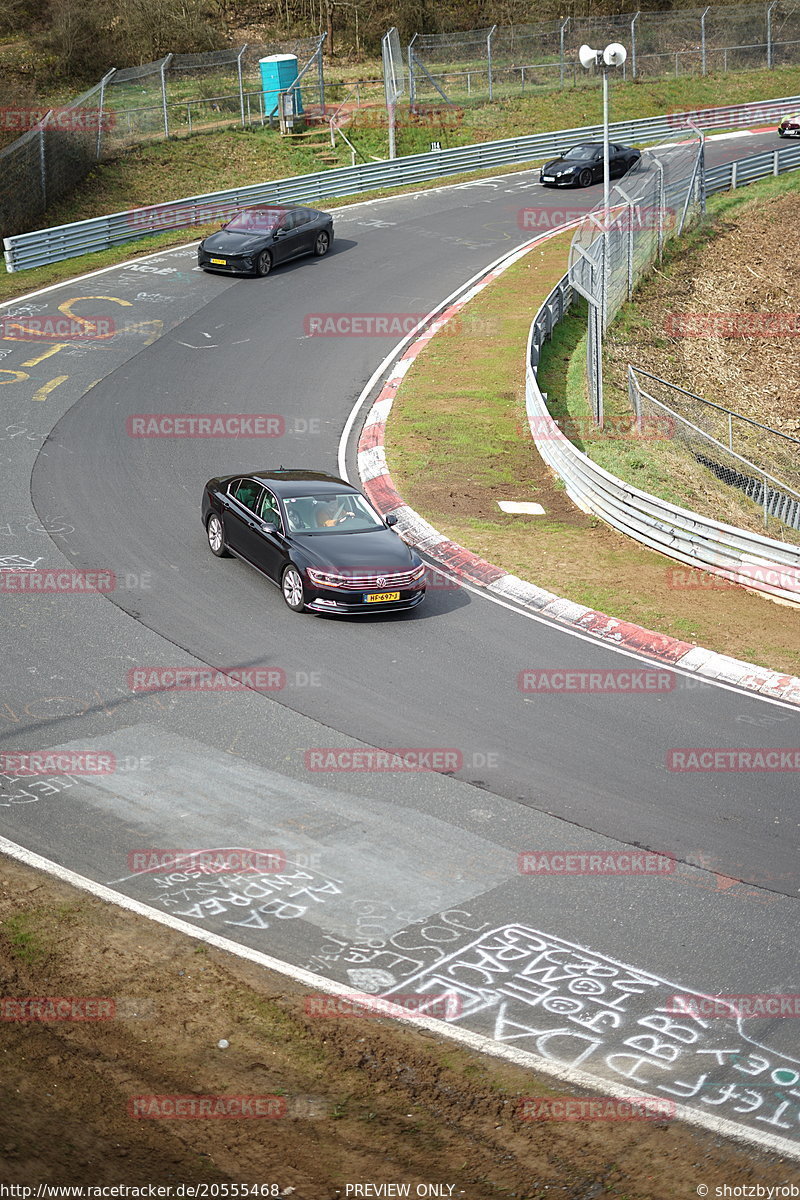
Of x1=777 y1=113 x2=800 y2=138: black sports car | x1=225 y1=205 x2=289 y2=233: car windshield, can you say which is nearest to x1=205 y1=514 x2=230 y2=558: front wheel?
x1=225 y1=205 x2=289 y2=233: car windshield

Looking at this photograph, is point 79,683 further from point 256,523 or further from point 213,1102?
point 213,1102

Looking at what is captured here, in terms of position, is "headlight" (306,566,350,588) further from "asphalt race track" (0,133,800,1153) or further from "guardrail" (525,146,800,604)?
"guardrail" (525,146,800,604)

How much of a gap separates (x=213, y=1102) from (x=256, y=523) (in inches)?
406

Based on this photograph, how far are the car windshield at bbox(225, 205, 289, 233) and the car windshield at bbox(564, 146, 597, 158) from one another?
537 inches

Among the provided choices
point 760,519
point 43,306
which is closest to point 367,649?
point 760,519

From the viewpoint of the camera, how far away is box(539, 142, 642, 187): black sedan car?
41.7m

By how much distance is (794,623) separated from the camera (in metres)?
16.9

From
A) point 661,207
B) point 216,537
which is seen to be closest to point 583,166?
point 661,207

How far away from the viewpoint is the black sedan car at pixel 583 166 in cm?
4166

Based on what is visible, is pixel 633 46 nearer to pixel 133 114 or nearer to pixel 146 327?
pixel 133 114

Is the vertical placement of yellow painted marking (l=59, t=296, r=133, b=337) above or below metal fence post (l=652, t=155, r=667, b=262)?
below

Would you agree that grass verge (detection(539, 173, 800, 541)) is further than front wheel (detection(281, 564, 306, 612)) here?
Yes

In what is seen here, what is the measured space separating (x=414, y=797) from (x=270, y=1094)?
14.6 feet

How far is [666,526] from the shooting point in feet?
62.5
